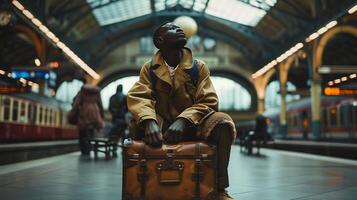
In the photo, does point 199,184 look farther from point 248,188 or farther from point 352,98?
point 352,98

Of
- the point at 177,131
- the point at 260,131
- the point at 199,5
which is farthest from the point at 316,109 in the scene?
the point at 177,131

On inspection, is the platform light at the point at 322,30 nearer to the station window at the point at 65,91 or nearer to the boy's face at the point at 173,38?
the boy's face at the point at 173,38

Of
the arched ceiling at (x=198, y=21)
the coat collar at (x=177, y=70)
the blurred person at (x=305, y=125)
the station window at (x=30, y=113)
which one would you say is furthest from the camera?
the arched ceiling at (x=198, y=21)

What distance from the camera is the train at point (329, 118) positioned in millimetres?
16484

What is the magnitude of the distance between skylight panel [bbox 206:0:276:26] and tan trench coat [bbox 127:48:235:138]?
71.9 ft

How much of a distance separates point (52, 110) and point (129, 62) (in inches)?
692

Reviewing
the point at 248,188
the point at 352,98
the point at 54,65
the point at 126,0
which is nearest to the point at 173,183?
the point at 248,188

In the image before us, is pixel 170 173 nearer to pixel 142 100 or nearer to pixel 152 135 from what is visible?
pixel 152 135

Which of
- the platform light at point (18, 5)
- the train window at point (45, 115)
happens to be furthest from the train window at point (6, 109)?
the train window at point (45, 115)

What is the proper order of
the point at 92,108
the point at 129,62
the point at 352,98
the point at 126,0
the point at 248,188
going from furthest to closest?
the point at 129,62, the point at 126,0, the point at 352,98, the point at 92,108, the point at 248,188

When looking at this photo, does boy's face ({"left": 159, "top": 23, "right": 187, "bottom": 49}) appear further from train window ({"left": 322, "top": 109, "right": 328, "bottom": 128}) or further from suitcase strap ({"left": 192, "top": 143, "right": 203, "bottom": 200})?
train window ({"left": 322, "top": 109, "right": 328, "bottom": 128})

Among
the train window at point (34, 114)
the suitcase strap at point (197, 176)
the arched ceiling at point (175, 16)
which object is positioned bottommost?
the suitcase strap at point (197, 176)

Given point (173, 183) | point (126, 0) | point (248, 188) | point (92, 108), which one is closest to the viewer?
point (173, 183)

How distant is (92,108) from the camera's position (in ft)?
26.2
